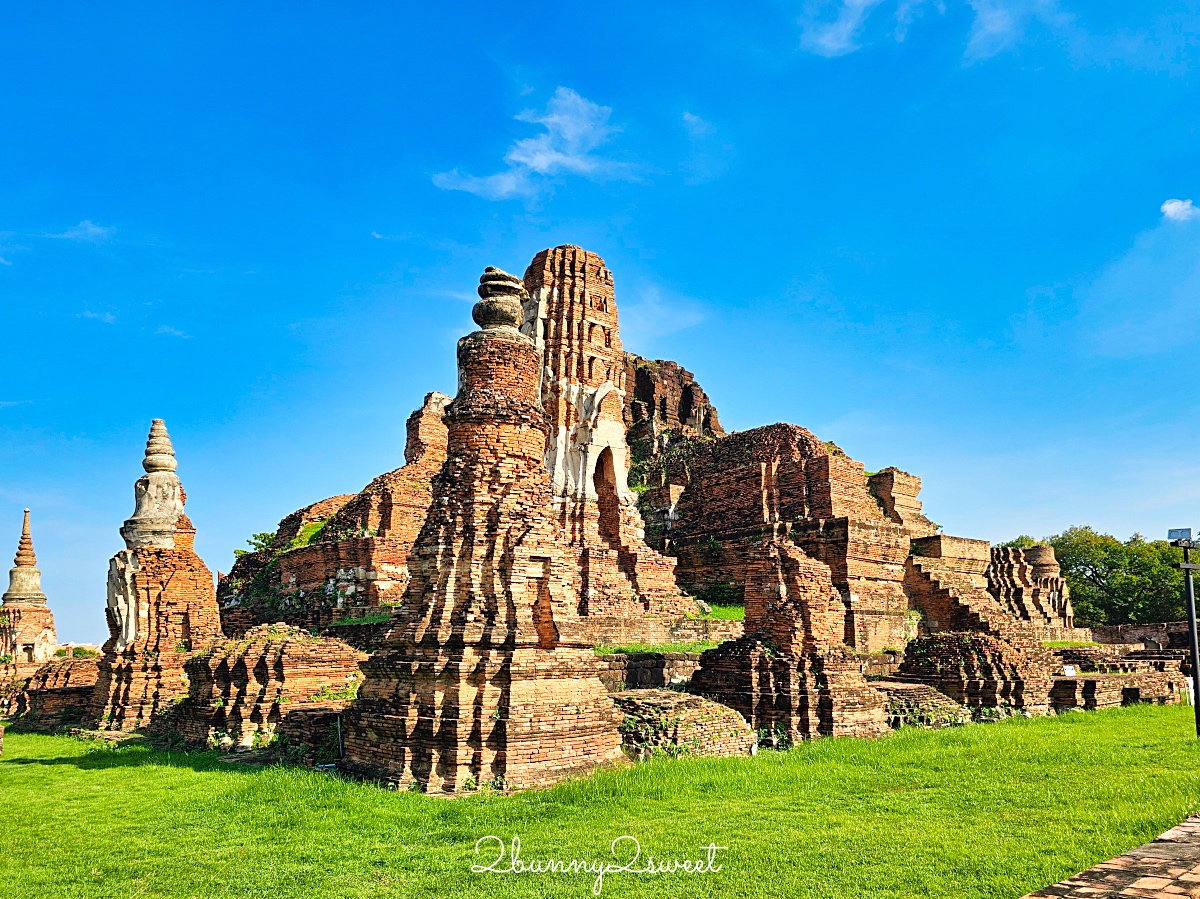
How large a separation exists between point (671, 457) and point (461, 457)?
67.3 feet

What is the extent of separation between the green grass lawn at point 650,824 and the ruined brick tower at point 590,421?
36.3 feet

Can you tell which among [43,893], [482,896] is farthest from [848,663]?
[43,893]

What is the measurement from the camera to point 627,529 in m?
23.1

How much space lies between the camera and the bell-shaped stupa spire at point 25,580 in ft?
84.2

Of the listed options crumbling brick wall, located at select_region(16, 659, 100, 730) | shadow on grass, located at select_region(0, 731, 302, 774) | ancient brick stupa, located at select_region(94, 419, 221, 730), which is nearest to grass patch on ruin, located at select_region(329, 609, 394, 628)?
ancient brick stupa, located at select_region(94, 419, 221, 730)

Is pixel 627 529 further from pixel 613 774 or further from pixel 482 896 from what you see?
pixel 482 896

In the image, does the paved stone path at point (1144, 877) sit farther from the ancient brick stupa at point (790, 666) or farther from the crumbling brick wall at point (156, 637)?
the crumbling brick wall at point (156, 637)

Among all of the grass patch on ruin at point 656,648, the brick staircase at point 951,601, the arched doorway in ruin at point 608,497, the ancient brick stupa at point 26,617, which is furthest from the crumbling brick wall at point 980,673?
the ancient brick stupa at point 26,617

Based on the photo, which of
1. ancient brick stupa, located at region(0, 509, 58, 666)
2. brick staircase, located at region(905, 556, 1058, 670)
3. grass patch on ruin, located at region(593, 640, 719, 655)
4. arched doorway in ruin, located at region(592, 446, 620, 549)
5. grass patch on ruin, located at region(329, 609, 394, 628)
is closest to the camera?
grass patch on ruin, located at region(593, 640, 719, 655)

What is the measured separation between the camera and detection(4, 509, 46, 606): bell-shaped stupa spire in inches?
1011

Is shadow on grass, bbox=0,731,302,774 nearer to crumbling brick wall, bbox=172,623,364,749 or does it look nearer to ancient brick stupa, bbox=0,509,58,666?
crumbling brick wall, bbox=172,623,364,749

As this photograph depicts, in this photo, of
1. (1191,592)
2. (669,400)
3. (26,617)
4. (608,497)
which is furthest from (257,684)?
(669,400)

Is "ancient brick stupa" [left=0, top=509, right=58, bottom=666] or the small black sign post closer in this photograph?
the small black sign post

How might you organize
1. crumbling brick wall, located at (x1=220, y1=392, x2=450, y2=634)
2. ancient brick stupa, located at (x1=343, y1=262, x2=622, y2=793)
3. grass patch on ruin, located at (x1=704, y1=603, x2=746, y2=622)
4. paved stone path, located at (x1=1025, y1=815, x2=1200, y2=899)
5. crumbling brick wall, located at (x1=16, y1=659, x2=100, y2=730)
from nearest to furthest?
paved stone path, located at (x1=1025, y1=815, x2=1200, y2=899) < ancient brick stupa, located at (x1=343, y1=262, x2=622, y2=793) < crumbling brick wall, located at (x1=16, y1=659, x2=100, y2=730) < grass patch on ruin, located at (x1=704, y1=603, x2=746, y2=622) < crumbling brick wall, located at (x1=220, y1=392, x2=450, y2=634)
